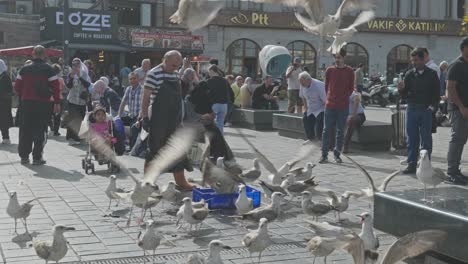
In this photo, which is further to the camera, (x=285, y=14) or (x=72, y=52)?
(x=285, y=14)

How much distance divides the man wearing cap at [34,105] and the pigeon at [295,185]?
204 inches

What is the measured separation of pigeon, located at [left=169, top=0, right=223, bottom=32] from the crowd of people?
4.19 meters

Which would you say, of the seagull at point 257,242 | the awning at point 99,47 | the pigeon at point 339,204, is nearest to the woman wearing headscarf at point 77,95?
the pigeon at point 339,204

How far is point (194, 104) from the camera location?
35.9 feet

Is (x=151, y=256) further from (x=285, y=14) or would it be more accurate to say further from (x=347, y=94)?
(x=285, y=14)

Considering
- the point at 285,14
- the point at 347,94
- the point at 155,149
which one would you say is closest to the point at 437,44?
the point at 285,14

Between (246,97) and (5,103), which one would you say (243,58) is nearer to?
(246,97)

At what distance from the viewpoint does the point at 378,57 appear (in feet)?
150

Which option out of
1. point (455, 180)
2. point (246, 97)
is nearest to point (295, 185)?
point (455, 180)

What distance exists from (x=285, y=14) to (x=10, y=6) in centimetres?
1857

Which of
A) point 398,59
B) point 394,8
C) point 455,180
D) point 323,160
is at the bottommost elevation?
point 323,160

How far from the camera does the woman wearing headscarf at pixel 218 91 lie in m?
11.7

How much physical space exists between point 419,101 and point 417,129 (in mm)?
456

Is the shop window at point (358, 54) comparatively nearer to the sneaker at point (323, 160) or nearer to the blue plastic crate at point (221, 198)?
the sneaker at point (323, 160)
